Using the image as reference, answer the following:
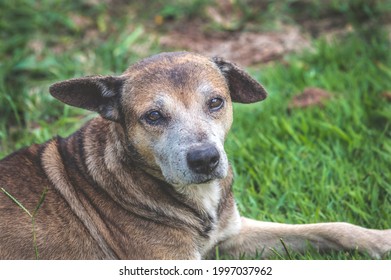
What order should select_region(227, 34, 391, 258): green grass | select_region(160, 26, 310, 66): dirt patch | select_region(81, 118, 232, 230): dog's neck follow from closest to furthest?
select_region(81, 118, 232, 230): dog's neck < select_region(227, 34, 391, 258): green grass < select_region(160, 26, 310, 66): dirt patch

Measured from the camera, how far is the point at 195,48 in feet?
26.9

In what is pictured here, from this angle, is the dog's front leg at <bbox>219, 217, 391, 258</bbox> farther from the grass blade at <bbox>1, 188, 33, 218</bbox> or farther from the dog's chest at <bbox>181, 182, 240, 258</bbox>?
the grass blade at <bbox>1, 188, 33, 218</bbox>

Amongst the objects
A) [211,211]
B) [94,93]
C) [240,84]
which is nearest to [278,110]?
[240,84]

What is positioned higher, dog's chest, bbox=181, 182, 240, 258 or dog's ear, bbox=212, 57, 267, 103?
dog's ear, bbox=212, 57, 267, 103

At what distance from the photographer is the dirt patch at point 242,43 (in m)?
7.93

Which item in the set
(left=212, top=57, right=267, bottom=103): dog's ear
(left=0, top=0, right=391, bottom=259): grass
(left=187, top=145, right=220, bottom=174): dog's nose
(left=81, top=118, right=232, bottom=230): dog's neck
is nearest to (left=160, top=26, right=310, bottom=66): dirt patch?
(left=0, top=0, right=391, bottom=259): grass

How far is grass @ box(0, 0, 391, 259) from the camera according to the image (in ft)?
17.0

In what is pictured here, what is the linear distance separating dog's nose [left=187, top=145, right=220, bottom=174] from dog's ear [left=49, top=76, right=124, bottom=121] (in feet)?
2.30

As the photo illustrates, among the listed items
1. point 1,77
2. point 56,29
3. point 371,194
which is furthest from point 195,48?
point 371,194

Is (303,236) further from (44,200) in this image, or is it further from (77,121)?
(77,121)

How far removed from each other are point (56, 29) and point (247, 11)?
8.21 feet

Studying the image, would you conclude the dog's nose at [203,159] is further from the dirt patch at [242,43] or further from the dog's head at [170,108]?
the dirt patch at [242,43]

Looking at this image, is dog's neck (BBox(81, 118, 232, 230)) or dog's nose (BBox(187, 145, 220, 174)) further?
dog's neck (BBox(81, 118, 232, 230))

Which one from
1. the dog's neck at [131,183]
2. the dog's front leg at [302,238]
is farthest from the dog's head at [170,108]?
the dog's front leg at [302,238]
